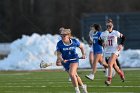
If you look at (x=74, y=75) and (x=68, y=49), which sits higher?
(x=68, y=49)

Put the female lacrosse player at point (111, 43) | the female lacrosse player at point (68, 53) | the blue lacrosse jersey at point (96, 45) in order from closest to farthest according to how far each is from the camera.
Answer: the female lacrosse player at point (68, 53)
the female lacrosse player at point (111, 43)
the blue lacrosse jersey at point (96, 45)

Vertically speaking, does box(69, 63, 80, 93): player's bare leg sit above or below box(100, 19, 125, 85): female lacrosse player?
below

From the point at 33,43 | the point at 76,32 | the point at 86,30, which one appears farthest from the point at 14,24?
the point at 33,43

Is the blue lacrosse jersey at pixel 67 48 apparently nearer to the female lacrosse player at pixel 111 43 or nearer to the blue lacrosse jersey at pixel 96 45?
the female lacrosse player at pixel 111 43

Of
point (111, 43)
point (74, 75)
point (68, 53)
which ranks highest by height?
point (111, 43)

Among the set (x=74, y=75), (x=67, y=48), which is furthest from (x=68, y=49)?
(x=74, y=75)

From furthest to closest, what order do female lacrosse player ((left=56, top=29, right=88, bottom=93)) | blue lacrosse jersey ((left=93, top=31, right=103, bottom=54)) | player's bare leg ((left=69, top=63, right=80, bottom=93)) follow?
blue lacrosse jersey ((left=93, top=31, right=103, bottom=54)) < female lacrosse player ((left=56, top=29, right=88, bottom=93)) < player's bare leg ((left=69, top=63, right=80, bottom=93))

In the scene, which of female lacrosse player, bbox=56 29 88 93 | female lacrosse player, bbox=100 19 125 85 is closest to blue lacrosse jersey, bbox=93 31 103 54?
female lacrosse player, bbox=100 19 125 85

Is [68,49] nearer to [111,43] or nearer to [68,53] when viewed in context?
[68,53]

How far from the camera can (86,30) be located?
42.6 m

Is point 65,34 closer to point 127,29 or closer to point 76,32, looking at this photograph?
point 127,29

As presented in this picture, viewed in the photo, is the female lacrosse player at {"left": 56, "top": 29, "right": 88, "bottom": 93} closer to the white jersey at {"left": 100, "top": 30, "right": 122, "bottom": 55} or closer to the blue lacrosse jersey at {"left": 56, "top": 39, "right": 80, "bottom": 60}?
the blue lacrosse jersey at {"left": 56, "top": 39, "right": 80, "bottom": 60}

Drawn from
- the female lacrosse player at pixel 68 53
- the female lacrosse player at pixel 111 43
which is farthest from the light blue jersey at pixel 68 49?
the female lacrosse player at pixel 111 43

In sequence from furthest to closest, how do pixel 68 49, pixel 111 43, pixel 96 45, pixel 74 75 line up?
pixel 96 45
pixel 111 43
pixel 68 49
pixel 74 75
